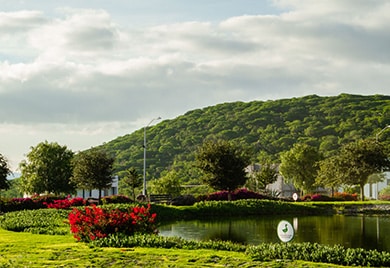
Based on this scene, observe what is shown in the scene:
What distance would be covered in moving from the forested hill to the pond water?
254 feet

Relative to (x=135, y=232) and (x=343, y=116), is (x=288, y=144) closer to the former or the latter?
(x=343, y=116)

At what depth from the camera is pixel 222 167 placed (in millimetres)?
50969

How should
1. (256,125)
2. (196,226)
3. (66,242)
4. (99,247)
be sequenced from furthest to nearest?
1. (256,125)
2. (196,226)
3. (66,242)
4. (99,247)

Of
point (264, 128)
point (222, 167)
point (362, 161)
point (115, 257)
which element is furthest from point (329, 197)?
point (264, 128)

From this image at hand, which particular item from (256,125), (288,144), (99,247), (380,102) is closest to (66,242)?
(99,247)

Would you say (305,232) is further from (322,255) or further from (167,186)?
(167,186)

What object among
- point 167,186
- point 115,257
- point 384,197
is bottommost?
point 115,257

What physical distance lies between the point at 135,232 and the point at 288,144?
111 metres

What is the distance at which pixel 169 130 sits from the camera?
508 feet

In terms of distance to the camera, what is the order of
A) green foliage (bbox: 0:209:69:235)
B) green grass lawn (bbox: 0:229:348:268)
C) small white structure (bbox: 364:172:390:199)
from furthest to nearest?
small white structure (bbox: 364:172:390:199)
green foliage (bbox: 0:209:69:235)
green grass lawn (bbox: 0:229:348:268)

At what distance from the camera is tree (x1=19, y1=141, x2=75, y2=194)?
59781 millimetres

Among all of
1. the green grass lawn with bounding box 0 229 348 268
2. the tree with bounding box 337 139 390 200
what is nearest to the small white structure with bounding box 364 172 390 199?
the tree with bounding box 337 139 390 200

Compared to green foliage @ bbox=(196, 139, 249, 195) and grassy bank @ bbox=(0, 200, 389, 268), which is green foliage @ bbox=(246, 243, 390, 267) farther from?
green foliage @ bbox=(196, 139, 249, 195)

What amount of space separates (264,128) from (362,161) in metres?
93.9
